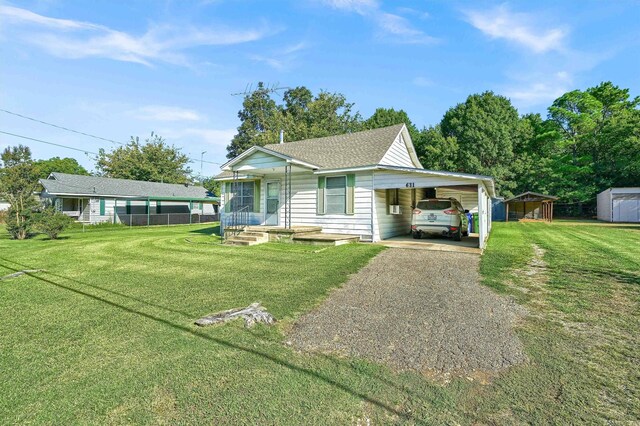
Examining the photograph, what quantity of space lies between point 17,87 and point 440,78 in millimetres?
22978

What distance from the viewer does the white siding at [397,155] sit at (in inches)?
543

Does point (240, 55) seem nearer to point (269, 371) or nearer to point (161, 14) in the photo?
point (161, 14)

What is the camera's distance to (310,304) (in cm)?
487

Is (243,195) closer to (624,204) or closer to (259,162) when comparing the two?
(259,162)

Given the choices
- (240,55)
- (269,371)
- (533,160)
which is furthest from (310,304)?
(533,160)

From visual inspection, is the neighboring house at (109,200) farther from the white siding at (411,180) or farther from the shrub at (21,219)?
the white siding at (411,180)

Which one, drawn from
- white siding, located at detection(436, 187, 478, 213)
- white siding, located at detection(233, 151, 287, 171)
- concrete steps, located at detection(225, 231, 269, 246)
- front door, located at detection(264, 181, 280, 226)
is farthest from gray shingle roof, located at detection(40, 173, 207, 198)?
white siding, located at detection(436, 187, 478, 213)

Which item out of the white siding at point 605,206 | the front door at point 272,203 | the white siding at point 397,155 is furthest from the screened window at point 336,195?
the white siding at point 605,206

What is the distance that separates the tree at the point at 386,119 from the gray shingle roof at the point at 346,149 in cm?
2351

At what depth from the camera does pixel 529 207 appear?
100ft

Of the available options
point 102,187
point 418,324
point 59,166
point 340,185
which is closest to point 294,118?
point 102,187

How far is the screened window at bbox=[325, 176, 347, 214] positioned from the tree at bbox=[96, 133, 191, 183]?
114 feet

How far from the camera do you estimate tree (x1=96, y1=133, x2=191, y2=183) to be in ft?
133

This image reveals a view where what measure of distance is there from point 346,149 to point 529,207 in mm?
25002
